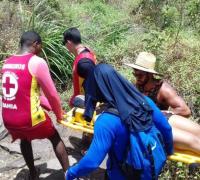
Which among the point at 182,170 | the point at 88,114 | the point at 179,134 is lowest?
the point at 182,170

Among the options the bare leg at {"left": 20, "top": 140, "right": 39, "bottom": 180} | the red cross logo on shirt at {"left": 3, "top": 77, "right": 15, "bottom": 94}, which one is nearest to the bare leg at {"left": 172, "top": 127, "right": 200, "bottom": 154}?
the bare leg at {"left": 20, "top": 140, "right": 39, "bottom": 180}

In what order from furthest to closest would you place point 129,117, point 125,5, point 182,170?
1. point 125,5
2. point 182,170
3. point 129,117

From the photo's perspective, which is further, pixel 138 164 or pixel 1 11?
pixel 1 11

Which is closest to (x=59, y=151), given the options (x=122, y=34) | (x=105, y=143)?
(x=105, y=143)

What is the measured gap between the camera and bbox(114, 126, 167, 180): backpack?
2.77m

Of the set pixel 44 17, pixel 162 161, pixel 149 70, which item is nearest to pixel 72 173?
pixel 162 161

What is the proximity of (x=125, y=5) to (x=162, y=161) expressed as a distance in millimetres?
9431

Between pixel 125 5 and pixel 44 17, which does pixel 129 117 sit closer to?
pixel 44 17

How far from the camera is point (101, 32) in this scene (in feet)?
29.7

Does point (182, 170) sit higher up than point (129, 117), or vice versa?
point (129, 117)

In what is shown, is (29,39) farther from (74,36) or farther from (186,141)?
(186,141)

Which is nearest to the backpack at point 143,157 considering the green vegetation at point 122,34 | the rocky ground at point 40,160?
the rocky ground at point 40,160

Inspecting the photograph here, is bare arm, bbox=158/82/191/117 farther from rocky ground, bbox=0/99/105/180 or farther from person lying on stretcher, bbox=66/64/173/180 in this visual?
person lying on stretcher, bbox=66/64/173/180

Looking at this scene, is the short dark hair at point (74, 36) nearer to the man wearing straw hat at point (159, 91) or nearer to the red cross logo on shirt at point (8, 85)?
the man wearing straw hat at point (159, 91)
